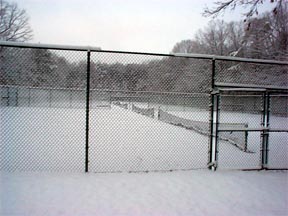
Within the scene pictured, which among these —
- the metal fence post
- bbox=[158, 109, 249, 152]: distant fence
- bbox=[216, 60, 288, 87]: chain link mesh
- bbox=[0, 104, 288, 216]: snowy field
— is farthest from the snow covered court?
bbox=[216, 60, 288, 87]: chain link mesh

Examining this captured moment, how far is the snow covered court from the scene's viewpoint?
13.4ft

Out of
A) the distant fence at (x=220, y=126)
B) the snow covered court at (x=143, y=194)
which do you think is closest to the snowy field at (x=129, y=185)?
the snow covered court at (x=143, y=194)

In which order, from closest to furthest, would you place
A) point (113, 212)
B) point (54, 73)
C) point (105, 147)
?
point (113, 212), point (105, 147), point (54, 73)

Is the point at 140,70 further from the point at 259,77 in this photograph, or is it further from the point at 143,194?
the point at 259,77

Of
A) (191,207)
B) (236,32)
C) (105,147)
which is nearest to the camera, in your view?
(191,207)

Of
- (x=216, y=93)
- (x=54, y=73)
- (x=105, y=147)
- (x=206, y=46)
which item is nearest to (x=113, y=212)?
(x=216, y=93)

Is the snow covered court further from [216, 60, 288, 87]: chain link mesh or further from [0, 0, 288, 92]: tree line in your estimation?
[216, 60, 288, 87]: chain link mesh

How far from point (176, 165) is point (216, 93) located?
2.08 m

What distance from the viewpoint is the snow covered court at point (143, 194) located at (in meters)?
4.07

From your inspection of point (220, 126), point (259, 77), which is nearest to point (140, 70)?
point (220, 126)

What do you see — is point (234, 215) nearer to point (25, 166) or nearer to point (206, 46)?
point (25, 166)

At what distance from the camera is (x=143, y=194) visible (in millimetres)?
4637

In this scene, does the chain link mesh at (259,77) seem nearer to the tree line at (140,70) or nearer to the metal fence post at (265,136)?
the tree line at (140,70)

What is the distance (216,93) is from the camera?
5.97 meters
